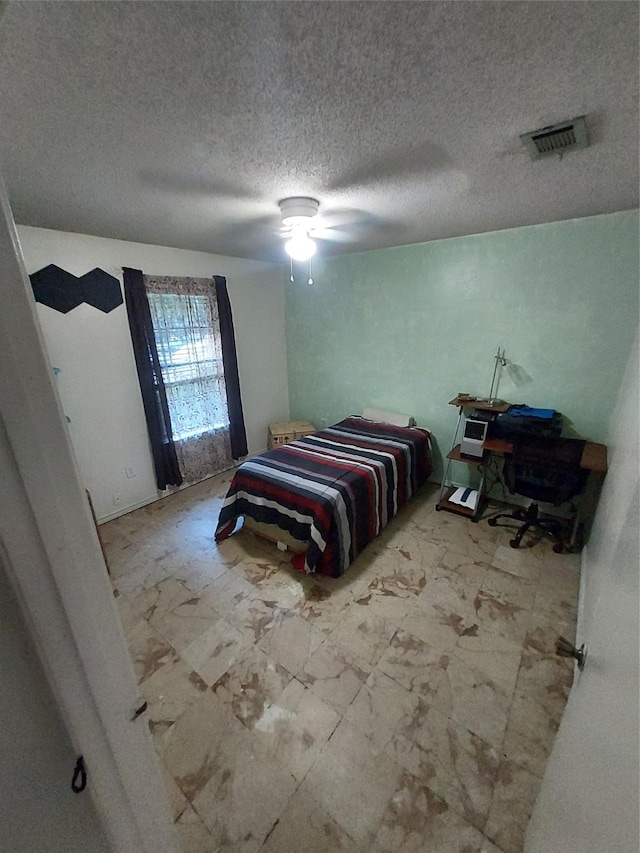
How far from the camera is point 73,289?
8.25 ft

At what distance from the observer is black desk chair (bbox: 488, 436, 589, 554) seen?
7.19 ft

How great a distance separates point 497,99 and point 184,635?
2.74 meters

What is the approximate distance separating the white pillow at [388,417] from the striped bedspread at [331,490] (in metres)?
0.25

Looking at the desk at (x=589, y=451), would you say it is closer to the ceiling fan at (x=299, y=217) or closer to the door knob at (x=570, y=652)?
the door knob at (x=570, y=652)

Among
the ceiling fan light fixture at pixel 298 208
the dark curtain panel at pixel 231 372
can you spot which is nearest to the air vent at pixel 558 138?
the ceiling fan light fixture at pixel 298 208

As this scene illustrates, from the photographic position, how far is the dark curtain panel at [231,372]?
11.1ft

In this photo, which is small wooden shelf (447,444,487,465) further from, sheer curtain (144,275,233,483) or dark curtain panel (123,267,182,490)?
dark curtain panel (123,267,182,490)

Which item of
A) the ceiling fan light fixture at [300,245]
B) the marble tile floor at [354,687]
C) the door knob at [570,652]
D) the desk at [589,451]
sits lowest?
the marble tile floor at [354,687]

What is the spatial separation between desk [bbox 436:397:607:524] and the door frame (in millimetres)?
2619

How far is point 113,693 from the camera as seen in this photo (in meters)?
0.62

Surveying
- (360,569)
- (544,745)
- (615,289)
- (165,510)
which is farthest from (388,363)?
(544,745)

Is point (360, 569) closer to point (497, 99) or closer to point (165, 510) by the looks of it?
point (165, 510)

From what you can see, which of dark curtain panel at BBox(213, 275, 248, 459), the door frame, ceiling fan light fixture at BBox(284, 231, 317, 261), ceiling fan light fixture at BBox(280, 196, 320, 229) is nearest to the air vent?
ceiling fan light fixture at BBox(280, 196, 320, 229)

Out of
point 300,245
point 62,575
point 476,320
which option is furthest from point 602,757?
point 476,320
